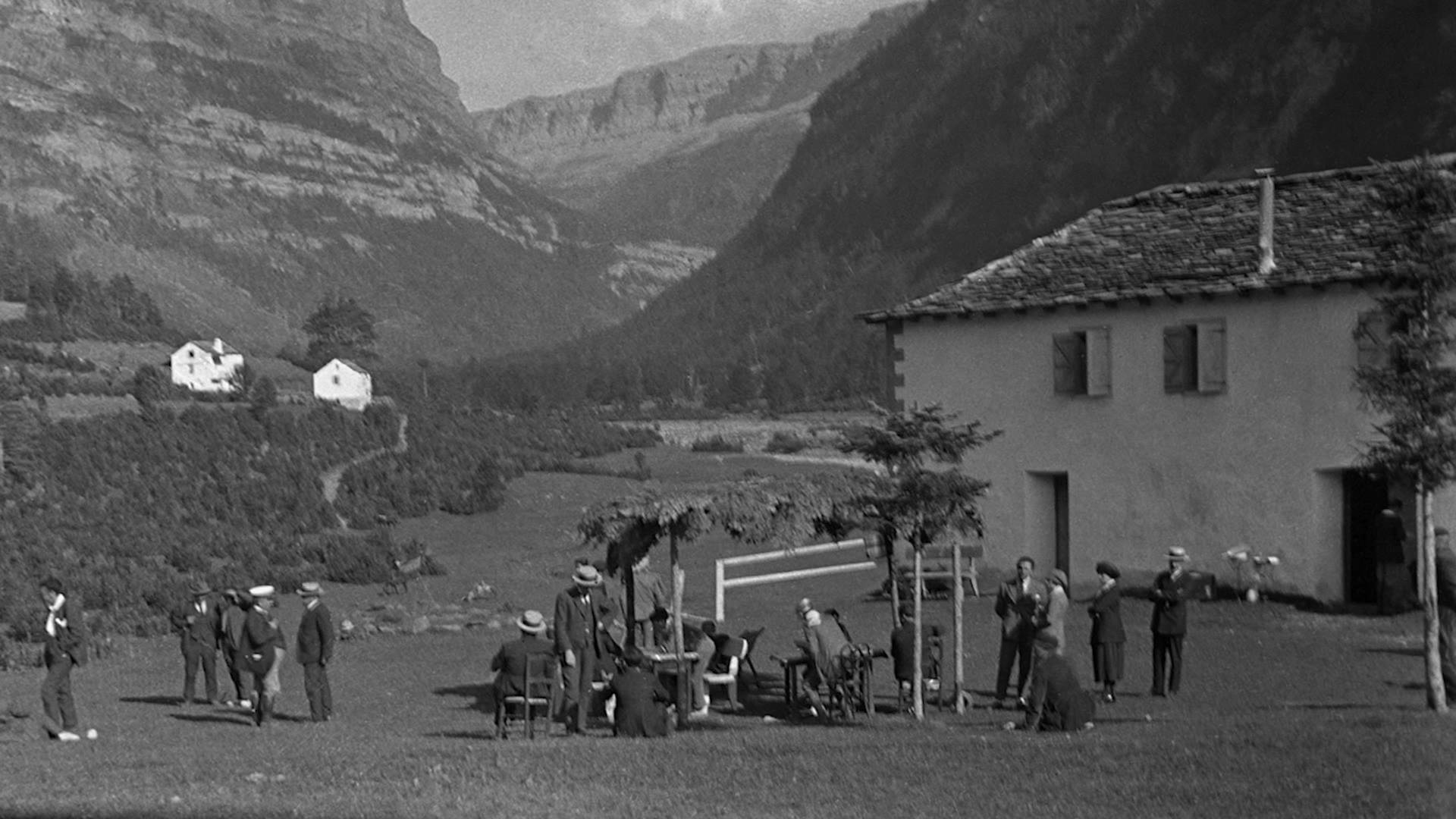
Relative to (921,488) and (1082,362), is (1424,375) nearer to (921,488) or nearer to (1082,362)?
(921,488)

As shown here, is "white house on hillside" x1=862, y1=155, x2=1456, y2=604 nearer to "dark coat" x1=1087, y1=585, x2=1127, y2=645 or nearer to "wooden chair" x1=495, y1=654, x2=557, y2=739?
"dark coat" x1=1087, y1=585, x2=1127, y2=645

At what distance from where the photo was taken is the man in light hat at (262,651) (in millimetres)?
22281

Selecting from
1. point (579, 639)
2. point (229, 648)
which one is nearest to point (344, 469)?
point (229, 648)

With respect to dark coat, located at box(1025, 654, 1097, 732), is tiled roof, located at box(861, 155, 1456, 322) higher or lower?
higher

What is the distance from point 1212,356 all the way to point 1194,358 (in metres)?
0.41

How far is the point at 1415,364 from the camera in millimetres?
20031

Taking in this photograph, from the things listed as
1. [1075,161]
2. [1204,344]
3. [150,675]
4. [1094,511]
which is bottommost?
[150,675]

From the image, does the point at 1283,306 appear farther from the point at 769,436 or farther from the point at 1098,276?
the point at 769,436

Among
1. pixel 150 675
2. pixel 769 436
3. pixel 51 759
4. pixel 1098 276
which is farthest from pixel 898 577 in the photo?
pixel 769 436

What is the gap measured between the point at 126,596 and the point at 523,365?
491 ft

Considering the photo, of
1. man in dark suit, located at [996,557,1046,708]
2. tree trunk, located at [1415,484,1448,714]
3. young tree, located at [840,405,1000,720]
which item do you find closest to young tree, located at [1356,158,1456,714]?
tree trunk, located at [1415,484,1448,714]

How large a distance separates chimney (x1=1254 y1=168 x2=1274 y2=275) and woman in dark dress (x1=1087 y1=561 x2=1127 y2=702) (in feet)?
33.4

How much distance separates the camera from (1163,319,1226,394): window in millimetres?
31203

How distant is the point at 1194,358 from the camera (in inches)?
1244
